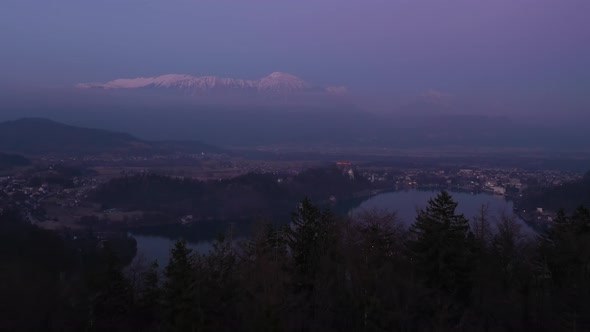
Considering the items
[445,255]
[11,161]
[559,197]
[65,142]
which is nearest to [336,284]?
[445,255]

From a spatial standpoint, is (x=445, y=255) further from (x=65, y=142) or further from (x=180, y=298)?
(x=65, y=142)

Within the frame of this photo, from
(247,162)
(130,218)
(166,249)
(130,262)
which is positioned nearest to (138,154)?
(247,162)

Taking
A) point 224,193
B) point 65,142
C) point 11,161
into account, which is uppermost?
point 65,142

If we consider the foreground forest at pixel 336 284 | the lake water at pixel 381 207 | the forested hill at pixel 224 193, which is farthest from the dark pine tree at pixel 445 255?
the forested hill at pixel 224 193

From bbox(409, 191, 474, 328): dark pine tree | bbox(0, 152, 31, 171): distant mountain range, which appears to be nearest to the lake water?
bbox(409, 191, 474, 328): dark pine tree

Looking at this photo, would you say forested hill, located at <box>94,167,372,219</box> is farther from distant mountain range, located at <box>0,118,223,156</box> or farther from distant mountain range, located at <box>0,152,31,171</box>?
distant mountain range, located at <box>0,118,223,156</box>

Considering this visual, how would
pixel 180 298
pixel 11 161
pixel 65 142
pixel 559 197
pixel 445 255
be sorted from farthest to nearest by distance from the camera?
pixel 65 142
pixel 11 161
pixel 559 197
pixel 445 255
pixel 180 298

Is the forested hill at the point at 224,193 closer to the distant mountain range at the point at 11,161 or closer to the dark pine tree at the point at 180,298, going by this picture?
the distant mountain range at the point at 11,161
